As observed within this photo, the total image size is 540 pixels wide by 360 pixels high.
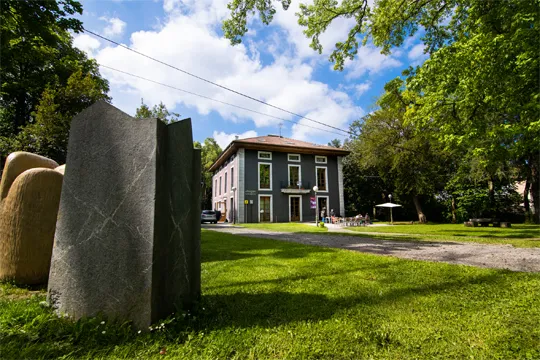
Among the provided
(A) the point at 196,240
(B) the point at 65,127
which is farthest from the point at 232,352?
(B) the point at 65,127

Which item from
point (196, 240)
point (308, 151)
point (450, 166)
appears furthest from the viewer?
point (308, 151)

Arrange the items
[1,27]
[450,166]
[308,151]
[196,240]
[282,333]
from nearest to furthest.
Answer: [282,333], [196,240], [1,27], [450,166], [308,151]

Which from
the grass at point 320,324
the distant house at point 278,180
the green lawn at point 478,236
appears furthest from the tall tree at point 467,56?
the distant house at point 278,180

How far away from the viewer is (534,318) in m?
2.05

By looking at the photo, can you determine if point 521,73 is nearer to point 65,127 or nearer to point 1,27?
point 1,27

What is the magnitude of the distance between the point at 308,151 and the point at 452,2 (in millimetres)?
16909

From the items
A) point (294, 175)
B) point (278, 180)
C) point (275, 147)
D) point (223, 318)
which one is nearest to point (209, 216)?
point (278, 180)

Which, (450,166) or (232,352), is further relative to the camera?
(450,166)

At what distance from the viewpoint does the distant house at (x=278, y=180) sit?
22.9m

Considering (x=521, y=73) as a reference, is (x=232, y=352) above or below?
below

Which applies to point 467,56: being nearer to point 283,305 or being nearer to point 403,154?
point 283,305

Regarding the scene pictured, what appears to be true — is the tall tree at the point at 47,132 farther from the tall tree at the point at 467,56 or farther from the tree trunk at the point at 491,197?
the tree trunk at the point at 491,197

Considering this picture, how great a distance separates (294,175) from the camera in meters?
25.0

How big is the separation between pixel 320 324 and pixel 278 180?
22.3 metres
